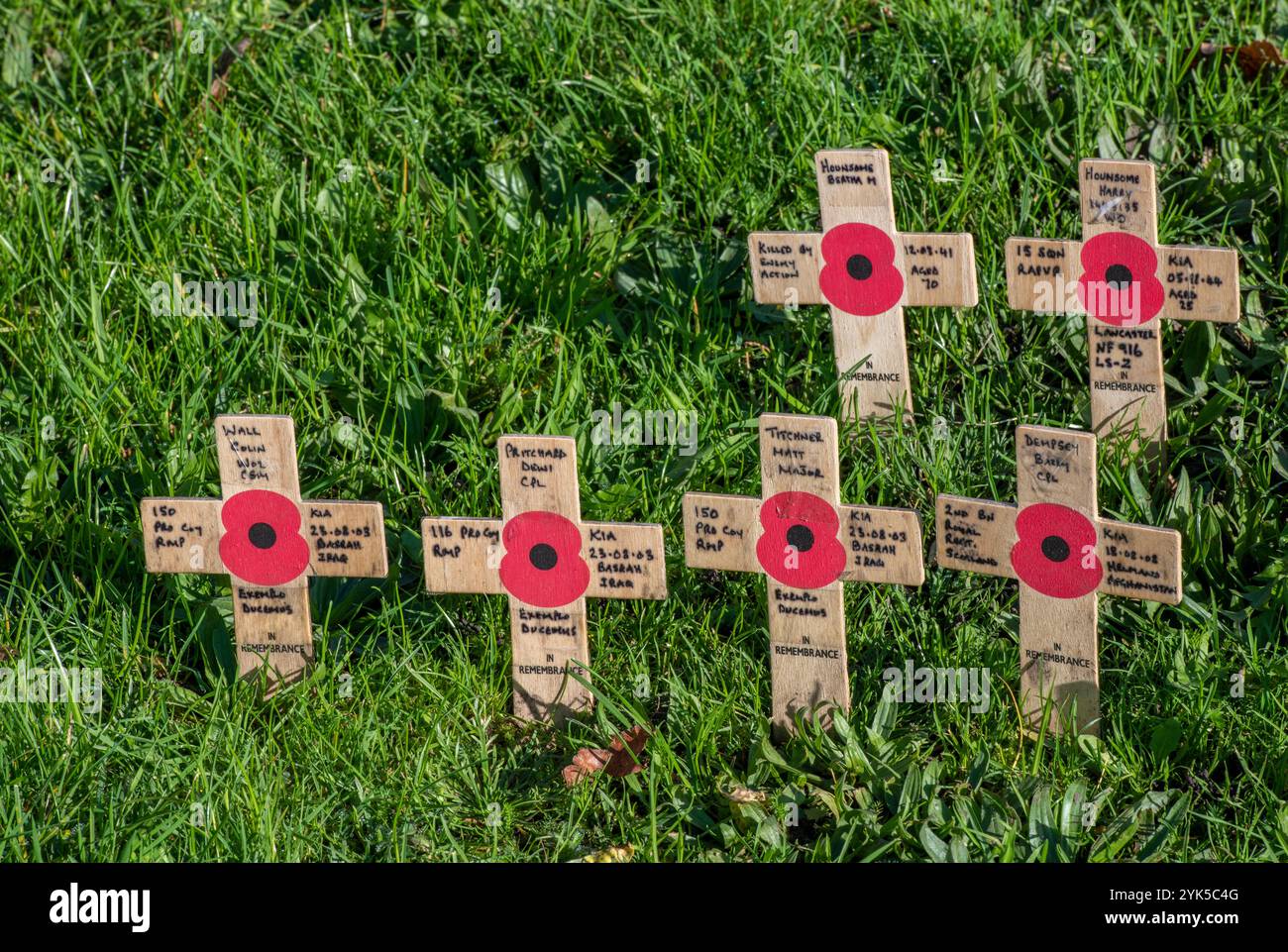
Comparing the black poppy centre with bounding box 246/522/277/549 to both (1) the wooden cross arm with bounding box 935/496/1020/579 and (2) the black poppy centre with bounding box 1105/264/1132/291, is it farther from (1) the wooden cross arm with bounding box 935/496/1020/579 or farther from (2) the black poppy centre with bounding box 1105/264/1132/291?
(2) the black poppy centre with bounding box 1105/264/1132/291

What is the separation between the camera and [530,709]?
3180 millimetres

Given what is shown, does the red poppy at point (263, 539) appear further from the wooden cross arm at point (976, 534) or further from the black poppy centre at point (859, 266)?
the black poppy centre at point (859, 266)

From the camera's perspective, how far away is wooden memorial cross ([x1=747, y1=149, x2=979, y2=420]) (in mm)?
3588

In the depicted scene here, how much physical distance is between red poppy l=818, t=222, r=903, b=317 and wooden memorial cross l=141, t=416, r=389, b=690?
1351mm

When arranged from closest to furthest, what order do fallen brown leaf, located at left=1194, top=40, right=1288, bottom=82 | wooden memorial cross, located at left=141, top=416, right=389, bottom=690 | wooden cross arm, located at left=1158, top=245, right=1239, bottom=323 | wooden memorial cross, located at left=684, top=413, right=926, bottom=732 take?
wooden memorial cross, located at left=684, top=413, right=926, bottom=732, wooden memorial cross, located at left=141, top=416, right=389, bottom=690, wooden cross arm, located at left=1158, top=245, right=1239, bottom=323, fallen brown leaf, located at left=1194, top=40, right=1288, bottom=82

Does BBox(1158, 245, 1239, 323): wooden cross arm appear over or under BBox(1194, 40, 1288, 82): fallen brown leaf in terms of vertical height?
under

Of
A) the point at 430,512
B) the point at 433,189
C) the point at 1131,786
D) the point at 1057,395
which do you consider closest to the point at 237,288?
the point at 433,189

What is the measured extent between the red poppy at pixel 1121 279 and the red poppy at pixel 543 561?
144 cm

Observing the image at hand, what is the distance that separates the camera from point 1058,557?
2.95 m

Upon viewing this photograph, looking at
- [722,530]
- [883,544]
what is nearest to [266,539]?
[722,530]

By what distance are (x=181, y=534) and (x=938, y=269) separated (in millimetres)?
1906

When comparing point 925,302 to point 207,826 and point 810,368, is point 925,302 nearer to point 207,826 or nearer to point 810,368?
point 810,368

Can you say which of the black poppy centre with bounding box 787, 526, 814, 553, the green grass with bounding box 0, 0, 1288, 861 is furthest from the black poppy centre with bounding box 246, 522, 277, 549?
the black poppy centre with bounding box 787, 526, 814, 553

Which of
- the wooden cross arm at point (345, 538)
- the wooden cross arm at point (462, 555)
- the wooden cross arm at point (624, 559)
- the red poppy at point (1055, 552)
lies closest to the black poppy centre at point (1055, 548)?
the red poppy at point (1055, 552)
